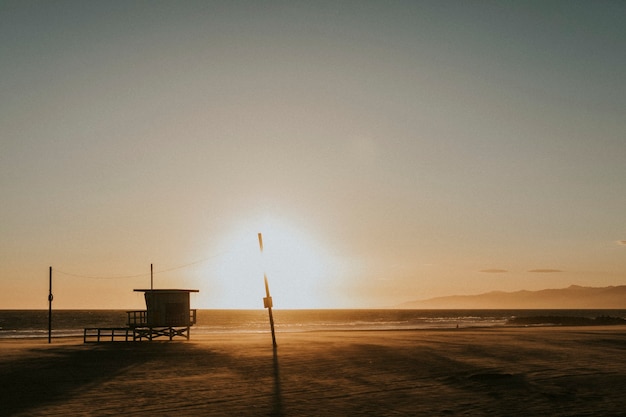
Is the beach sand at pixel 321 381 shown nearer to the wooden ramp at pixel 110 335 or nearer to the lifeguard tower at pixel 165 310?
the wooden ramp at pixel 110 335

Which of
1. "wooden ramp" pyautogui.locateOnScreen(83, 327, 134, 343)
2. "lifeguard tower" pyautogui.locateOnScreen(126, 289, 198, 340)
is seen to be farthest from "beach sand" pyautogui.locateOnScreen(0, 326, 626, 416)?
"lifeguard tower" pyautogui.locateOnScreen(126, 289, 198, 340)

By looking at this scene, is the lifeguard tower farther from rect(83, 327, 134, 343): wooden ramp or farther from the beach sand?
the beach sand

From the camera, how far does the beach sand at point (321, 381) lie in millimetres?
17109

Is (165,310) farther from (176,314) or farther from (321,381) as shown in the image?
(321,381)

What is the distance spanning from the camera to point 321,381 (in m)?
21.8

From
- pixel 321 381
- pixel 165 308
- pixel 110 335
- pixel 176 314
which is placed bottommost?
pixel 321 381

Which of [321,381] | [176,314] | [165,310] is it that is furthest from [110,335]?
[321,381]

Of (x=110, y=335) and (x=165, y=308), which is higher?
(x=165, y=308)

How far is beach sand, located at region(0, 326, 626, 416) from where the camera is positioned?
17.1m

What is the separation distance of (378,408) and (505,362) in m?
11.1

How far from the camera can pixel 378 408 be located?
55.7 feet

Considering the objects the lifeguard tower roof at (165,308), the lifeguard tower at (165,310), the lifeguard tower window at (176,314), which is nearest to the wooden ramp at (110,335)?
the lifeguard tower at (165,310)

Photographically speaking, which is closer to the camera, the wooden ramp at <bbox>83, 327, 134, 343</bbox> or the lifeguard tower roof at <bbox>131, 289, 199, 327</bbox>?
the wooden ramp at <bbox>83, 327, 134, 343</bbox>

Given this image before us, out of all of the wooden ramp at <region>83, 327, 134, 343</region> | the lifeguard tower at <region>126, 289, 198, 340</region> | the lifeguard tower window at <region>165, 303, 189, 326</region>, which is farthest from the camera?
the lifeguard tower window at <region>165, 303, 189, 326</region>
